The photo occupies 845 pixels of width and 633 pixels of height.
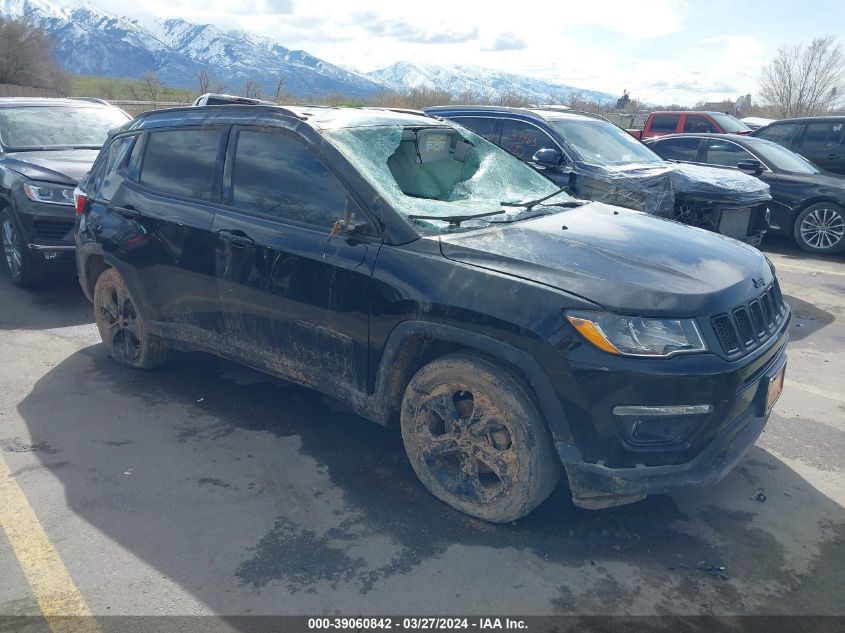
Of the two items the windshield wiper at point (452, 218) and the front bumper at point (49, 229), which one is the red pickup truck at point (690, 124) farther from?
the windshield wiper at point (452, 218)

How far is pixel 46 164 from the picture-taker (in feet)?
22.4

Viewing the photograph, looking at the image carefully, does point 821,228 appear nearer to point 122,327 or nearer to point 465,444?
point 465,444

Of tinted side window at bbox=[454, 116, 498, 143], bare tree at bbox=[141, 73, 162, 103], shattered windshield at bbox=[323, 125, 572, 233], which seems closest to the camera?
shattered windshield at bbox=[323, 125, 572, 233]

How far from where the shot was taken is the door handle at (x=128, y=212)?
444cm

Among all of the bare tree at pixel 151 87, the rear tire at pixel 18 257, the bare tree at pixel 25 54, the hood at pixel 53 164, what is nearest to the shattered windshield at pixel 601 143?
the hood at pixel 53 164

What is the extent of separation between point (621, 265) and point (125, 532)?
8.28 feet

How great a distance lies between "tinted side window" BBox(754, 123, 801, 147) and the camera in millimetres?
11477

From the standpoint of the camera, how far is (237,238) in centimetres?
378

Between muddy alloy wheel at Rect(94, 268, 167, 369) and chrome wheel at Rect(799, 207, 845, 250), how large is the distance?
860cm

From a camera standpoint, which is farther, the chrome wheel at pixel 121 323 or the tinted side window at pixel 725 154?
the tinted side window at pixel 725 154

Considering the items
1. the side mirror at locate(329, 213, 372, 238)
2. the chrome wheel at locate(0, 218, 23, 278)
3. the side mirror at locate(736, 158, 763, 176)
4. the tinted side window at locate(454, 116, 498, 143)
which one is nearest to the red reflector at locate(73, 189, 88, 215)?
the chrome wheel at locate(0, 218, 23, 278)

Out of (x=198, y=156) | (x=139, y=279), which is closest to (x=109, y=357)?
(x=139, y=279)

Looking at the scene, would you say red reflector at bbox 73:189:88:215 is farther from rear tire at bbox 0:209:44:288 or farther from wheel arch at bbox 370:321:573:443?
wheel arch at bbox 370:321:573:443

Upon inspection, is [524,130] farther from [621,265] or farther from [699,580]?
[699,580]
